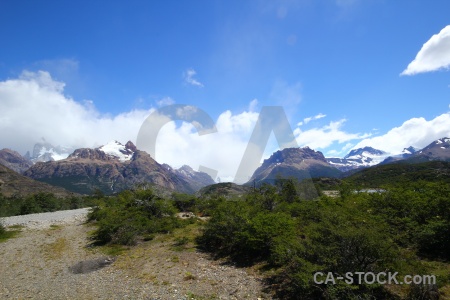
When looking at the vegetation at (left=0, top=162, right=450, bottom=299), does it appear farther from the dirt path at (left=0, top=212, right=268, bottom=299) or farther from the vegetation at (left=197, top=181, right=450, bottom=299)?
the dirt path at (left=0, top=212, right=268, bottom=299)

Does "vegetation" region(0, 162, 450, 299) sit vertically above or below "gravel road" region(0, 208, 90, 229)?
above

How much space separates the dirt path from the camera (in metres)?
12.2

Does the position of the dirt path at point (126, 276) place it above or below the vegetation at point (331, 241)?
below

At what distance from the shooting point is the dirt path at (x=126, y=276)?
12180 mm

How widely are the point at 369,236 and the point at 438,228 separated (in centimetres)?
728

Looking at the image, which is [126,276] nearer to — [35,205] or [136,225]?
[136,225]

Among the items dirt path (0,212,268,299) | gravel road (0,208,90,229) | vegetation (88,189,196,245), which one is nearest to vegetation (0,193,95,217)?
gravel road (0,208,90,229)

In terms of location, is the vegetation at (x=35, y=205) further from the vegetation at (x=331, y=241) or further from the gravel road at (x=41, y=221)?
the vegetation at (x=331, y=241)

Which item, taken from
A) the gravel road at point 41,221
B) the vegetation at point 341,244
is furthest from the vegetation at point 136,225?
the gravel road at point 41,221

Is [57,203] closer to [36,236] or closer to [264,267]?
[36,236]

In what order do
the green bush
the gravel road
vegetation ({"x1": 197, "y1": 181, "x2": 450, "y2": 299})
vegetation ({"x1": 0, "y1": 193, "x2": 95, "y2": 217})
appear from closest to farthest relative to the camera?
vegetation ({"x1": 197, "y1": 181, "x2": 450, "y2": 299}), the green bush, the gravel road, vegetation ({"x1": 0, "y1": 193, "x2": 95, "y2": 217})

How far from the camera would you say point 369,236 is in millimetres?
10562

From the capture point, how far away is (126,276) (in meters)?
14.6

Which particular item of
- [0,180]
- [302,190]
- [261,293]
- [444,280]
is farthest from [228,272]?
[0,180]
